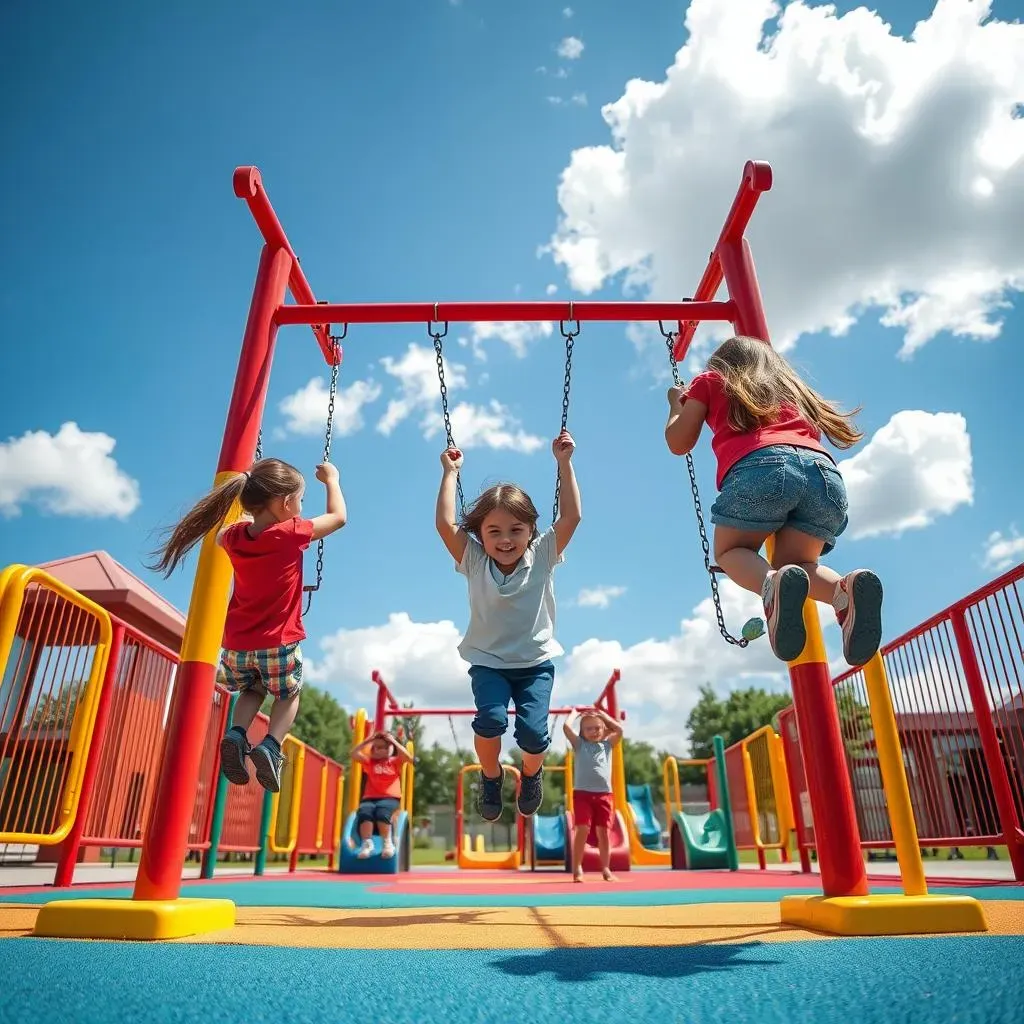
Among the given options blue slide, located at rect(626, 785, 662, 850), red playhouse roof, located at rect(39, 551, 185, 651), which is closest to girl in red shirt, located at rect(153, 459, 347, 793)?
red playhouse roof, located at rect(39, 551, 185, 651)

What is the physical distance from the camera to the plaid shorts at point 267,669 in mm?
3607

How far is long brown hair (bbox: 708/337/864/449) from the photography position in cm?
297

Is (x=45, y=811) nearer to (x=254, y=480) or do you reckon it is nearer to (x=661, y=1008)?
(x=254, y=480)

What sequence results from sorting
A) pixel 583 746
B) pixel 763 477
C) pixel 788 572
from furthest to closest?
pixel 583 746, pixel 763 477, pixel 788 572


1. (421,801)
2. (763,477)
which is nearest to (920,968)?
(763,477)

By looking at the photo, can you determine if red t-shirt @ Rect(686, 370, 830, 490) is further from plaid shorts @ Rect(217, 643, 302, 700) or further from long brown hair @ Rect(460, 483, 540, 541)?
plaid shorts @ Rect(217, 643, 302, 700)

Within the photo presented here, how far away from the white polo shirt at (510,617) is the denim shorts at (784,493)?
4.08 feet

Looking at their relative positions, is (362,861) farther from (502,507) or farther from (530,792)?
(502,507)

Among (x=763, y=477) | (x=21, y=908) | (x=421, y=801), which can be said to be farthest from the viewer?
(x=421, y=801)

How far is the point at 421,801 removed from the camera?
52.6 m

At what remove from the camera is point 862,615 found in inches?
101

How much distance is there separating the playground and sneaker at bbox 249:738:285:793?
0.31 m

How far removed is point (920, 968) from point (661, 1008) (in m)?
0.74

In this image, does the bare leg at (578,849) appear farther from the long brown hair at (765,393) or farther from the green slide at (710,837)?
the long brown hair at (765,393)
